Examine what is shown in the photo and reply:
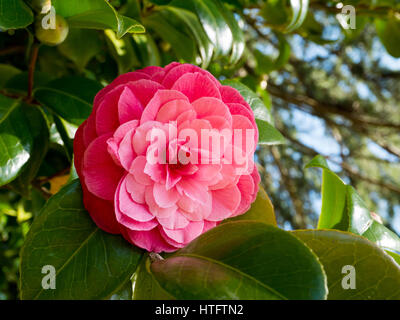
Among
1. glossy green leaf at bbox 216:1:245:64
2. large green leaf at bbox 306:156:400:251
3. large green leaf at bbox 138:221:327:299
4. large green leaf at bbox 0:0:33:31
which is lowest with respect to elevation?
large green leaf at bbox 306:156:400:251

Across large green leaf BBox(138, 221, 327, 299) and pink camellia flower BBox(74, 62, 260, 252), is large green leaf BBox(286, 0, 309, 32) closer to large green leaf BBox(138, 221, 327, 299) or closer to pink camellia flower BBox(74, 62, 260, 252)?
pink camellia flower BBox(74, 62, 260, 252)

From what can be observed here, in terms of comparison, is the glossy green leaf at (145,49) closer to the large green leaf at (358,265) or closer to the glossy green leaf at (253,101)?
the glossy green leaf at (253,101)

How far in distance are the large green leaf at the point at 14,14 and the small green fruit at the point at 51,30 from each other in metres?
0.03

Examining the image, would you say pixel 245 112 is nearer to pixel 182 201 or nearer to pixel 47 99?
pixel 182 201

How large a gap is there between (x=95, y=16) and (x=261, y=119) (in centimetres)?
34

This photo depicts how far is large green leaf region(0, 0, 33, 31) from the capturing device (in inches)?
24.8

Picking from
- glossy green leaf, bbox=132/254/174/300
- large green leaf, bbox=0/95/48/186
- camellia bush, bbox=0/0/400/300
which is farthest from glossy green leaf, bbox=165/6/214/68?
glossy green leaf, bbox=132/254/174/300

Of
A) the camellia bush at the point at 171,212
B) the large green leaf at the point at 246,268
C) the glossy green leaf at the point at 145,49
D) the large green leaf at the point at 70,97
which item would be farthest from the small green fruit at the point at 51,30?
the large green leaf at the point at 246,268

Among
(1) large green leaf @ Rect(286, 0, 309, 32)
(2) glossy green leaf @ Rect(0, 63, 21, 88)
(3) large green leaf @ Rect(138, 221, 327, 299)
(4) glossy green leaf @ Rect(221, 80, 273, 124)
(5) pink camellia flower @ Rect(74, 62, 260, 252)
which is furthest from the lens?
(2) glossy green leaf @ Rect(0, 63, 21, 88)

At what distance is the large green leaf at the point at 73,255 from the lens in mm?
510

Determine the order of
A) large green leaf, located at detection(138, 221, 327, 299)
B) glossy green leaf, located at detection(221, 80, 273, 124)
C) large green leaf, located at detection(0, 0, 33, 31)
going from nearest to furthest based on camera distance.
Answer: large green leaf, located at detection(138, 221, 327, 299) < large green leaf, located at detection(0, 0, 33, 31) < glossy green leaf, located at detection(221, 80, 273, 124)

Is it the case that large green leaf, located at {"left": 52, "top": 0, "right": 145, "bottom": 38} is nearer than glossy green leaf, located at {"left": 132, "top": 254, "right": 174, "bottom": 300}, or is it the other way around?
glossy green leaf, located at {"left": 132, "top": 254, "right": 174, "bottom": 300}

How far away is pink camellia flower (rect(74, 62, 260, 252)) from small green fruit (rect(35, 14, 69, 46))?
0.72 ft
